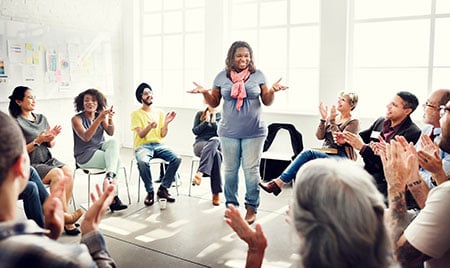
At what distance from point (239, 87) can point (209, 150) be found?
1089 mm

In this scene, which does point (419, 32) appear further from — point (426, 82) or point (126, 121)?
point (126, 121)

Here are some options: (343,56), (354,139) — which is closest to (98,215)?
(354,139)

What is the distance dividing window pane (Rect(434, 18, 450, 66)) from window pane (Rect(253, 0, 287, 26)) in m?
2.01

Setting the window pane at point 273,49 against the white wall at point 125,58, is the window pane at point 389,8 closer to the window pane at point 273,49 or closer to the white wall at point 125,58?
the white wall at point 125,58

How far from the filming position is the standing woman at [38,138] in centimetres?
353

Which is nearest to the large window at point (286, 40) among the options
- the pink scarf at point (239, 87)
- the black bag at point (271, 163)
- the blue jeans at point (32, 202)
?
the black bag at point (271, 163)

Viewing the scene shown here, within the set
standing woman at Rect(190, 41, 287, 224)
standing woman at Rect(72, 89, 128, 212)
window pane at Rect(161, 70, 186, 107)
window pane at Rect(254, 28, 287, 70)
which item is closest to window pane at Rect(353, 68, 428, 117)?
window pane at Rect(254, 28, 287, 70)

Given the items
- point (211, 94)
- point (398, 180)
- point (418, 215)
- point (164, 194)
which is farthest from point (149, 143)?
point (418, 215)

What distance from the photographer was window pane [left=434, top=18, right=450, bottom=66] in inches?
198

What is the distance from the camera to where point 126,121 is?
737 cm

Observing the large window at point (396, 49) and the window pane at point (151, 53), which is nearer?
the large window at point (396, 49)

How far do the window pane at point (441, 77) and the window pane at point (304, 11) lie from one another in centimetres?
168

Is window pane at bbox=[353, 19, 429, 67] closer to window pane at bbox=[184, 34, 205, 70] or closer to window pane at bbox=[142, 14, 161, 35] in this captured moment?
window pane at bbox=[184, 34, 205, 70]

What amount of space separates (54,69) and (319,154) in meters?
3.96
